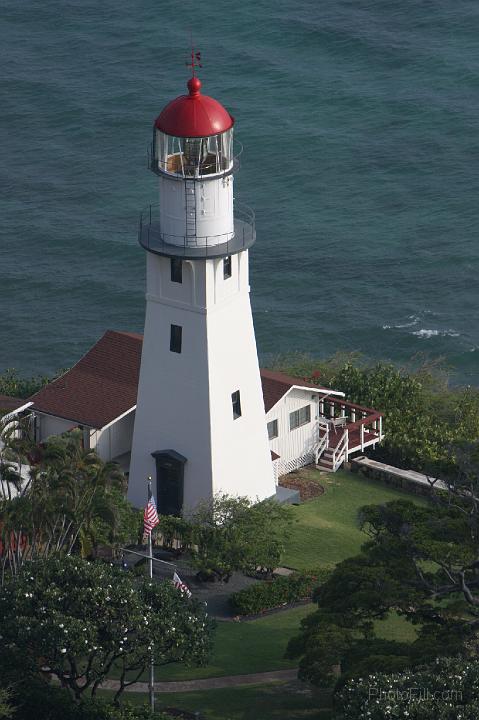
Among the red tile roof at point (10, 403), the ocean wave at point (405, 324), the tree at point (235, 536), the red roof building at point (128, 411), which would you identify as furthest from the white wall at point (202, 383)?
the ocean wave at point (405, 324)

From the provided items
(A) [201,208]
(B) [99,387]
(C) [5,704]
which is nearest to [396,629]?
(C) [5,704]

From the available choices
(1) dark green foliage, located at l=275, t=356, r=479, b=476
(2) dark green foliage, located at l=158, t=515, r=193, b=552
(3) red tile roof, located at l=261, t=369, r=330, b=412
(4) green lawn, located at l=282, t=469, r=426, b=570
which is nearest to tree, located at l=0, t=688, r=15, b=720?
(2) dark green foliage, located at l=158, t=515, r=193, b=552

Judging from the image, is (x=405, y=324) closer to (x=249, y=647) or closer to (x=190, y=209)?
(x=190, y=209)

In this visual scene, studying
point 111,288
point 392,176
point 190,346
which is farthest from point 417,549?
point 392,176

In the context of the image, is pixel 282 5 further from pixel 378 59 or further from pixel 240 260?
pixel 240 260

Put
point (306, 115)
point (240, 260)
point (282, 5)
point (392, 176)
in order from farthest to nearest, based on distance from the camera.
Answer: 1. point (282, 5)
2. point (306, 115)
3. point (392, 176)
4. point (240, 260)

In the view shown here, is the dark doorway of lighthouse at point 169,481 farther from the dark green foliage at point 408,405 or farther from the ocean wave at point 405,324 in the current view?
the ocean wave at point 405,324
